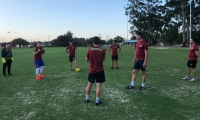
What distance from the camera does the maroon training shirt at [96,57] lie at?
5.34 m

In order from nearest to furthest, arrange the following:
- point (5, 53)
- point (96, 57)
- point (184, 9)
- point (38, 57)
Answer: point (96, 57) → point (38, 57) → point (5, 53) → point (184, 9)

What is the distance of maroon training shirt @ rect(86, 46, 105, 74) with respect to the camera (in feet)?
17.5

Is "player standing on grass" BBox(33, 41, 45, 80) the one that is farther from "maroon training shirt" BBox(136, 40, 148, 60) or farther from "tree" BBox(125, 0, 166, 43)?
"tree" BBox(125, 0, 166, 43)

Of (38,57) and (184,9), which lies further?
(184,9)

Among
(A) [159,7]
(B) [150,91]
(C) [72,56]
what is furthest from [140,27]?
(B) [150,91]

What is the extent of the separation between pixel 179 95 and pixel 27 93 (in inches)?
191

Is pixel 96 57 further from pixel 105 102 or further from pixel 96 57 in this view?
pixel 105 102

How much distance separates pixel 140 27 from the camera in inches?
2817

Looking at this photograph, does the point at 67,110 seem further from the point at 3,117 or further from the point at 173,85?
the point at 173,85

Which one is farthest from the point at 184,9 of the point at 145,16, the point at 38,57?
the point at 38,57

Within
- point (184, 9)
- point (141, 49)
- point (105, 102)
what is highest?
point (184, 9)

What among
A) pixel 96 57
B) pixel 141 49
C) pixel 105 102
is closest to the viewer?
pixel 96 57

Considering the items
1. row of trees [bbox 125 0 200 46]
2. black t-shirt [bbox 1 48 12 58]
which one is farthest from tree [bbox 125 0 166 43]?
black t-shirt [bbox 1 48 12 58]

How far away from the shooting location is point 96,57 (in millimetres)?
5348
